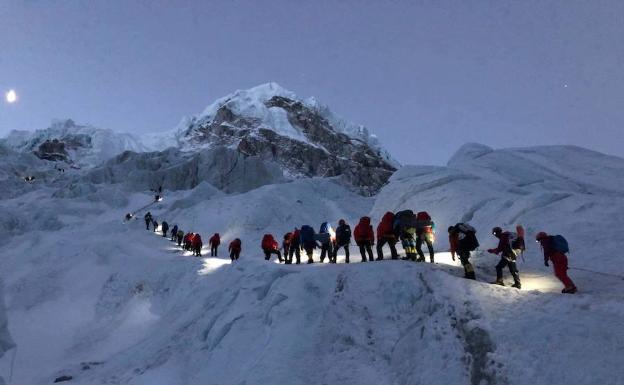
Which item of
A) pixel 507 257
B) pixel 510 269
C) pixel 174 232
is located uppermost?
Answer: pixel 174 232

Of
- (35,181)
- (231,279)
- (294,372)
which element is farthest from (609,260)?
(35,181)

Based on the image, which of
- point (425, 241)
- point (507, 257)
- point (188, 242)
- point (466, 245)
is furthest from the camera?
point (188, 242)

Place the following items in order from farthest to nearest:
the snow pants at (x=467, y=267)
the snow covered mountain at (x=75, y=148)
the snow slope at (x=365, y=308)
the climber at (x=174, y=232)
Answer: the snow covered mountain at (x=75, y=148) < the climber at (x=174, y=232) < the snow pants at (x=467, y=267) < the snow slope at (x=365, y=308)

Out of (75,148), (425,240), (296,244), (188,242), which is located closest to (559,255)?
(425,240)

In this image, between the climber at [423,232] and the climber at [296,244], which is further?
the climber at [296,244]

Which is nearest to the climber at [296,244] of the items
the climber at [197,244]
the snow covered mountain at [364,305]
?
the snow covered mountain at [364,305]

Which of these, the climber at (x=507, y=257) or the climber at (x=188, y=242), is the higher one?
the climber at (x=188, y=242)

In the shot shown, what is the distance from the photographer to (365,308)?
11.4m

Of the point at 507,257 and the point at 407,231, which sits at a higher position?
the point at 407,231

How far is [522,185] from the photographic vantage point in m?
26.6

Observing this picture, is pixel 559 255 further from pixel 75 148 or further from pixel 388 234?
pixel 75 148

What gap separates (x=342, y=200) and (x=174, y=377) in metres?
49.3

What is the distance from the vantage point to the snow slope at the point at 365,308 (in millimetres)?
8625

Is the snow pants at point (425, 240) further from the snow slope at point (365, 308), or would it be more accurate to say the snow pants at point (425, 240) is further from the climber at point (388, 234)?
the snow slope at point (365, 308)
